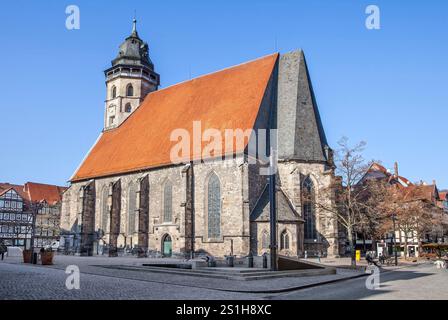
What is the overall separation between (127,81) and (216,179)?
19.4 meters

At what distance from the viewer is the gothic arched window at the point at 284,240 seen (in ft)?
94.4

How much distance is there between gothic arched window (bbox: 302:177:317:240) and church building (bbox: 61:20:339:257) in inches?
2.9

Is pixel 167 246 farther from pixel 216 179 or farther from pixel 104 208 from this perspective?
pixel 104 208

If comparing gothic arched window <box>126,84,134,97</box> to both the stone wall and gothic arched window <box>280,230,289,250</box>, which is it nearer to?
the stone wall

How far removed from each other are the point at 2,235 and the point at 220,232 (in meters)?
44.9

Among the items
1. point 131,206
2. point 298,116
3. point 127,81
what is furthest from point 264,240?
point 127,81

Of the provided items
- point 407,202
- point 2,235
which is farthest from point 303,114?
point 2,235

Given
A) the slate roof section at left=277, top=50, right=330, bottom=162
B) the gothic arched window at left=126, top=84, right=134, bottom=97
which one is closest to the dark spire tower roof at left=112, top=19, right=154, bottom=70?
the gothic arched window at left=126, top=84, right=134, bottom=97

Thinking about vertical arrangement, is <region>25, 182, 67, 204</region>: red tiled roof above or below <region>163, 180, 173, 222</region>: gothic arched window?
above

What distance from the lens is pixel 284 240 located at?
28.8 m

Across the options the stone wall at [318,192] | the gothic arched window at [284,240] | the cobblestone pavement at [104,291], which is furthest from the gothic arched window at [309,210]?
the cobblestone pavement at [104,291]

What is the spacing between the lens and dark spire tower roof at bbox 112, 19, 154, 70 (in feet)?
145

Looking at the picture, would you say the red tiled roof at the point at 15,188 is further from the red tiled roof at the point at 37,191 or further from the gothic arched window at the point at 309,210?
the gothic arched window at the point at 309,210
